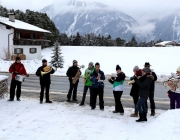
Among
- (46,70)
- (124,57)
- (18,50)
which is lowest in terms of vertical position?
(46,70)

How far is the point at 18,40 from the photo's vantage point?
39.9 metres

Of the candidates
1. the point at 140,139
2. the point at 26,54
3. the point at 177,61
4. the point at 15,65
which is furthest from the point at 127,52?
the point at 140,139

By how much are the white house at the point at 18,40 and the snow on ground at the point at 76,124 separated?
104 ft

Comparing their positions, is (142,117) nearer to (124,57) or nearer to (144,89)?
(144,89)

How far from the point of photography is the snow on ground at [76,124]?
5.61 m

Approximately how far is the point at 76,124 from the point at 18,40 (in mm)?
35984

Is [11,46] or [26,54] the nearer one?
[11,46]

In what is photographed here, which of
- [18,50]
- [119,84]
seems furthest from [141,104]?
[18,50]

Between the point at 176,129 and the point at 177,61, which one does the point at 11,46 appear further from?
the point at 176,129

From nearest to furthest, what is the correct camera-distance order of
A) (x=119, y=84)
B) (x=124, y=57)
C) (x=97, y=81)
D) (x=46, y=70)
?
(x=119, y=84)
(x=97, y=81)
(x=46, y=70)
(x=124, y=57)

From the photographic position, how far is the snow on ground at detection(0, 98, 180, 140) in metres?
5.61

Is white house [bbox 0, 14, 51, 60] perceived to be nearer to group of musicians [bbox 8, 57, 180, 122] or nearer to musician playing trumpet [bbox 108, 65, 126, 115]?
group of musicians [bbox 8, 57, 180, 122]

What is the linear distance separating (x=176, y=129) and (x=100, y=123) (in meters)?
2.40

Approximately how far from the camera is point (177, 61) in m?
39.6
